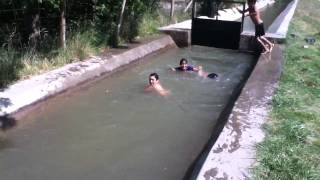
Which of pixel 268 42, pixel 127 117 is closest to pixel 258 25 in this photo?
pixel 268 42

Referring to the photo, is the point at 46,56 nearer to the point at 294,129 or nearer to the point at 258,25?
the point at 294,129

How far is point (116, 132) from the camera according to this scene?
8312 mm

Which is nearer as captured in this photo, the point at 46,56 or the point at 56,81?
the point at 56,81

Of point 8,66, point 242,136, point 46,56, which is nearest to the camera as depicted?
point 242,136

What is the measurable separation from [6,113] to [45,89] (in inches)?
54.7

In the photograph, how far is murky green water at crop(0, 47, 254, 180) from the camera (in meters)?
6.82

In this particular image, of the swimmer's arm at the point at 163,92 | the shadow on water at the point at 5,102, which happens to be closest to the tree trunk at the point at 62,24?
the swimmer's arm at the point at 163,92

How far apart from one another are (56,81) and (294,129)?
16.4ft

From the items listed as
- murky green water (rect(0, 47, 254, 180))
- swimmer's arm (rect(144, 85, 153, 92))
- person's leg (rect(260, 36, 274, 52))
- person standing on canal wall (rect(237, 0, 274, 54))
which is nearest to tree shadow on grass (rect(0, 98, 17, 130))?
murky green water (rect(0, 47, 254, 180))

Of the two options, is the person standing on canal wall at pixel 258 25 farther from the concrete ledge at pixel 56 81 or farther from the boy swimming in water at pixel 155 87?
the boy swimming in water at pixel 155 87

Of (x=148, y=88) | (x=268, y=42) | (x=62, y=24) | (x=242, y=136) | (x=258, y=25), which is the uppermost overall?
(x=62, y=24)

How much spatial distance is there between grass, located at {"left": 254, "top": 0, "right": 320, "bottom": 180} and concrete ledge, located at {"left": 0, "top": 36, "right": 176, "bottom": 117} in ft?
13.6

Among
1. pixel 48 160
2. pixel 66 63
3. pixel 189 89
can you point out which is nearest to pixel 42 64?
pixel 66 63

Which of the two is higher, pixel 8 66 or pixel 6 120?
pixel 8 66
